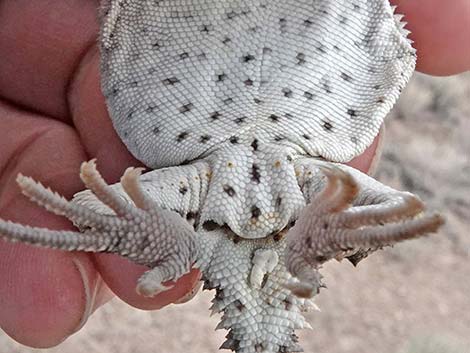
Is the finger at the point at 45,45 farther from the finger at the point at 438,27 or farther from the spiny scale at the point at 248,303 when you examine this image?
the spiny scale at the point at 248,303

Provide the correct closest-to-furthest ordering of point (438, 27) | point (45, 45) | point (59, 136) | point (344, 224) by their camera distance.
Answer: point (344, 224)
point (438, 27)
point (59, 136)
point (45, 45)

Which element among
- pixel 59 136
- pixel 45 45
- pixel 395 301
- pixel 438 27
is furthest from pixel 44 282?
pixel 395 301

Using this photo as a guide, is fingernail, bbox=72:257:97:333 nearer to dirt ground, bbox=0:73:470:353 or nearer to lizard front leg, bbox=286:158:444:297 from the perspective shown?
lizard front leg, bbox=286:158:444:297

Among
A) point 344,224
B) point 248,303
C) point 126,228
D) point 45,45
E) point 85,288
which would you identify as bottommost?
point 85,288

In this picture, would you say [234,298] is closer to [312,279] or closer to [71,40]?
[312,279]

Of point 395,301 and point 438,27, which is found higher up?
point 438,27

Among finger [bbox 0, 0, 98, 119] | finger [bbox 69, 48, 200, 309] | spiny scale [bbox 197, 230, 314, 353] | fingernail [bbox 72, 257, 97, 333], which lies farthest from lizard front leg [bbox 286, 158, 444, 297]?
finger [bbox 0, 0, 98, 119]

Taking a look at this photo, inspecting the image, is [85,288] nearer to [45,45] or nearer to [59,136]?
[59,136]

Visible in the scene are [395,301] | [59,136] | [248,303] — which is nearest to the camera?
[248,303]
